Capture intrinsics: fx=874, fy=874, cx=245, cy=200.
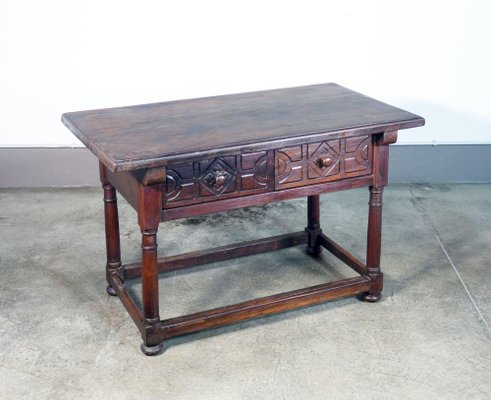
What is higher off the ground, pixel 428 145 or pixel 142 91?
pixel 142 91

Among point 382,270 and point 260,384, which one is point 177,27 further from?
point 260,384

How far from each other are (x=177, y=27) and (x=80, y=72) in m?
0.64

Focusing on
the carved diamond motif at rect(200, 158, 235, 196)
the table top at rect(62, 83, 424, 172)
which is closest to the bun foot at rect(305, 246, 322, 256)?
the table top at rect(62, 83, 424, 172)

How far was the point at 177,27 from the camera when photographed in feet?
16.6

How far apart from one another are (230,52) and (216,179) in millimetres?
2040

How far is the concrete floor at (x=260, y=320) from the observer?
3227mm

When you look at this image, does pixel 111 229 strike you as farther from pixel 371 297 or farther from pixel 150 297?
pixel 371 297

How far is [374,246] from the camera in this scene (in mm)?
3764

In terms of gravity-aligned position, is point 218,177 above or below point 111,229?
above

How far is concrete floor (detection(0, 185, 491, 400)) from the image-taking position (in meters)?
3.23

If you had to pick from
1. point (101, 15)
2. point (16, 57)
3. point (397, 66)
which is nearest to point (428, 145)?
point (397, 66)

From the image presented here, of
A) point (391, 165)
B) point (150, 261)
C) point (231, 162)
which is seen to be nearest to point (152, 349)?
point (150, 261)

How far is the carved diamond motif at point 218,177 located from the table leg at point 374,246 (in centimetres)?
69

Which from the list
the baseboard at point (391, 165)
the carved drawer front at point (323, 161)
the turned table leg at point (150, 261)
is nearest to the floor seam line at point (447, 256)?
the baseboard at point (391, 165)
